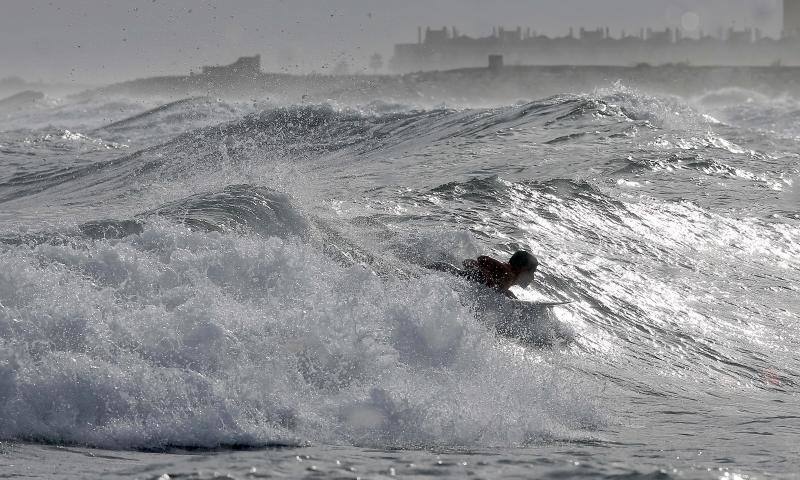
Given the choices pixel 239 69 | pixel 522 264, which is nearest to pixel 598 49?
pixel 239 69

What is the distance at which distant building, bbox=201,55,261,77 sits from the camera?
83.5m

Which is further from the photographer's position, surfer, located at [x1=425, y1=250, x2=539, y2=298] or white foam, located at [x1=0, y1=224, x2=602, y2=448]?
surfer, located at [x1=425, y1=250, x2=539, y2=298]

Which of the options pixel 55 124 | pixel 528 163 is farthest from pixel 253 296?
pixel 55 124

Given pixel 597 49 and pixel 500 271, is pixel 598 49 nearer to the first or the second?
pixel 597 49

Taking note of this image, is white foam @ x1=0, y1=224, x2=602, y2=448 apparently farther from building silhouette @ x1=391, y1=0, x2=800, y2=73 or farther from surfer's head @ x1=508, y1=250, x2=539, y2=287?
building silhouette @ x1=391, y1=0, x2=800, y2=73

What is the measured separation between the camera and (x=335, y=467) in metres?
5.10

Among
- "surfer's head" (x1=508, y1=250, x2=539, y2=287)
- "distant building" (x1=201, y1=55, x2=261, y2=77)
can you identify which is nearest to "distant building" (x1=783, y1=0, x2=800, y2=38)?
"distant building" (x1=201, y1=55, x2=261, y2=77)

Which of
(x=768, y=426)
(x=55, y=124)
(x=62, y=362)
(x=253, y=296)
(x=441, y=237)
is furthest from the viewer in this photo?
(x=55, y=124)

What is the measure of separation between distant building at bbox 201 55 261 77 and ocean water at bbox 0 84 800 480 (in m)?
67.6

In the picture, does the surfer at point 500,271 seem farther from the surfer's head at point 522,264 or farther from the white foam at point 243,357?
the white foam at point 243,357

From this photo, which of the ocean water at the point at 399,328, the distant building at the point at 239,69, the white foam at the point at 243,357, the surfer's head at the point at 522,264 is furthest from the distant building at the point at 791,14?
the white foam at the point at 243,357

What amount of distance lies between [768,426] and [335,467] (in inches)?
130

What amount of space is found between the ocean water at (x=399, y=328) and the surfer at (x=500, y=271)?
0.23m

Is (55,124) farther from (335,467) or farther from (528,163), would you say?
(335,467)
